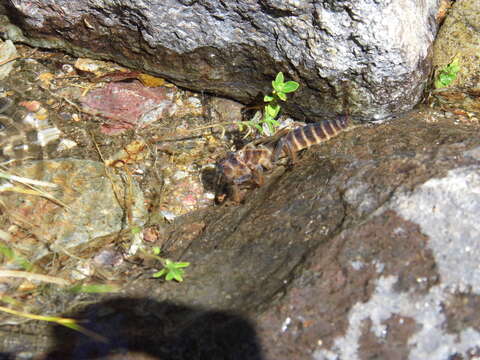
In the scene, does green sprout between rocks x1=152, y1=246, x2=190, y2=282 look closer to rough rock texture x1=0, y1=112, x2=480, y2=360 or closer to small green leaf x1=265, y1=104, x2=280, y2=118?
rough rock texture x1=0, y1=112, x2=480, y2=360

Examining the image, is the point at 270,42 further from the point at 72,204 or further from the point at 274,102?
the point at 72,204

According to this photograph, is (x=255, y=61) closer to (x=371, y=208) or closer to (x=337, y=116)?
(x=337, y=116)

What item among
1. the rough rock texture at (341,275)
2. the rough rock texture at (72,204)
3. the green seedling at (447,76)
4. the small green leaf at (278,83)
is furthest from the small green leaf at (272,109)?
the green seedling at (447,76)

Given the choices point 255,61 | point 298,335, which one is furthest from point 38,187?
point 298,335

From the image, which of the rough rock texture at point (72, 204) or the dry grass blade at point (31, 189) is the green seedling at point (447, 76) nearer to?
the rough rock texture at point (72, 204)

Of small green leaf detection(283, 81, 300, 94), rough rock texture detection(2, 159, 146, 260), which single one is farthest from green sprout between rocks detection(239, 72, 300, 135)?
rough rock texture detection(2, 159, 146, 260)

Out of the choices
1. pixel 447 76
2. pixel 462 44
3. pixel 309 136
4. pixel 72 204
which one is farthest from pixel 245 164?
pixel 462 44
